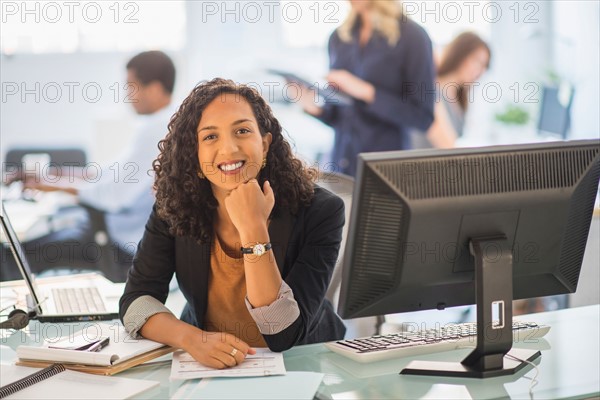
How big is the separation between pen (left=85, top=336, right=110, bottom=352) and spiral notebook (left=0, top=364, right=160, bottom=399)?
0.06 metres

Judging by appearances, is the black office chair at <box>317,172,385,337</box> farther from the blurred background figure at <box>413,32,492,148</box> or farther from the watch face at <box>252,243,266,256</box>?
the blurred background figure at <box>413,32,492,148</box>

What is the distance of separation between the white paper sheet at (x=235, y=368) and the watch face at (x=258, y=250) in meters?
0.22

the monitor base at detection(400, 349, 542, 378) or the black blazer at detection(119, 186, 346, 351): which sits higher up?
the black blazer at detection(119, 186, 346, 351)

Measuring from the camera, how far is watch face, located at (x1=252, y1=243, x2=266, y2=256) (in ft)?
5.55

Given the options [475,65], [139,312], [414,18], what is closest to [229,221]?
[139,312]

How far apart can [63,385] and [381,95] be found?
285cm

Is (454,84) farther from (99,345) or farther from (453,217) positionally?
(99,345)

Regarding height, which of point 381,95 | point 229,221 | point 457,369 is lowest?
point 457,369

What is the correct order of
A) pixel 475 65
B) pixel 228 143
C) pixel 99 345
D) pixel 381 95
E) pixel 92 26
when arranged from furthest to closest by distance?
pixel 475 65, pixel 92 26, pixel 381 95, pixel 228 143, pixel 99 345

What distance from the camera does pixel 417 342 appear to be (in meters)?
1.64

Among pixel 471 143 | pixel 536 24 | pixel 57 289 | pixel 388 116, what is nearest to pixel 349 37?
pixel 388 116

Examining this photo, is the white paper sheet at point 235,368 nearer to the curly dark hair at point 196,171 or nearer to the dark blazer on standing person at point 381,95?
the curly dark hair at point 196,171

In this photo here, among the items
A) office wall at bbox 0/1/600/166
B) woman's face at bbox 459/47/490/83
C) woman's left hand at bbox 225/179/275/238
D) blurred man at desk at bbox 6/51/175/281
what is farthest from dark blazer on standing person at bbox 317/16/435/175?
woman's left hand at bbox 225/179/275/238

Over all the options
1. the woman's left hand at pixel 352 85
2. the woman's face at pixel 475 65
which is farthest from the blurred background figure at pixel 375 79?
the woman's face at pixel 475 65
